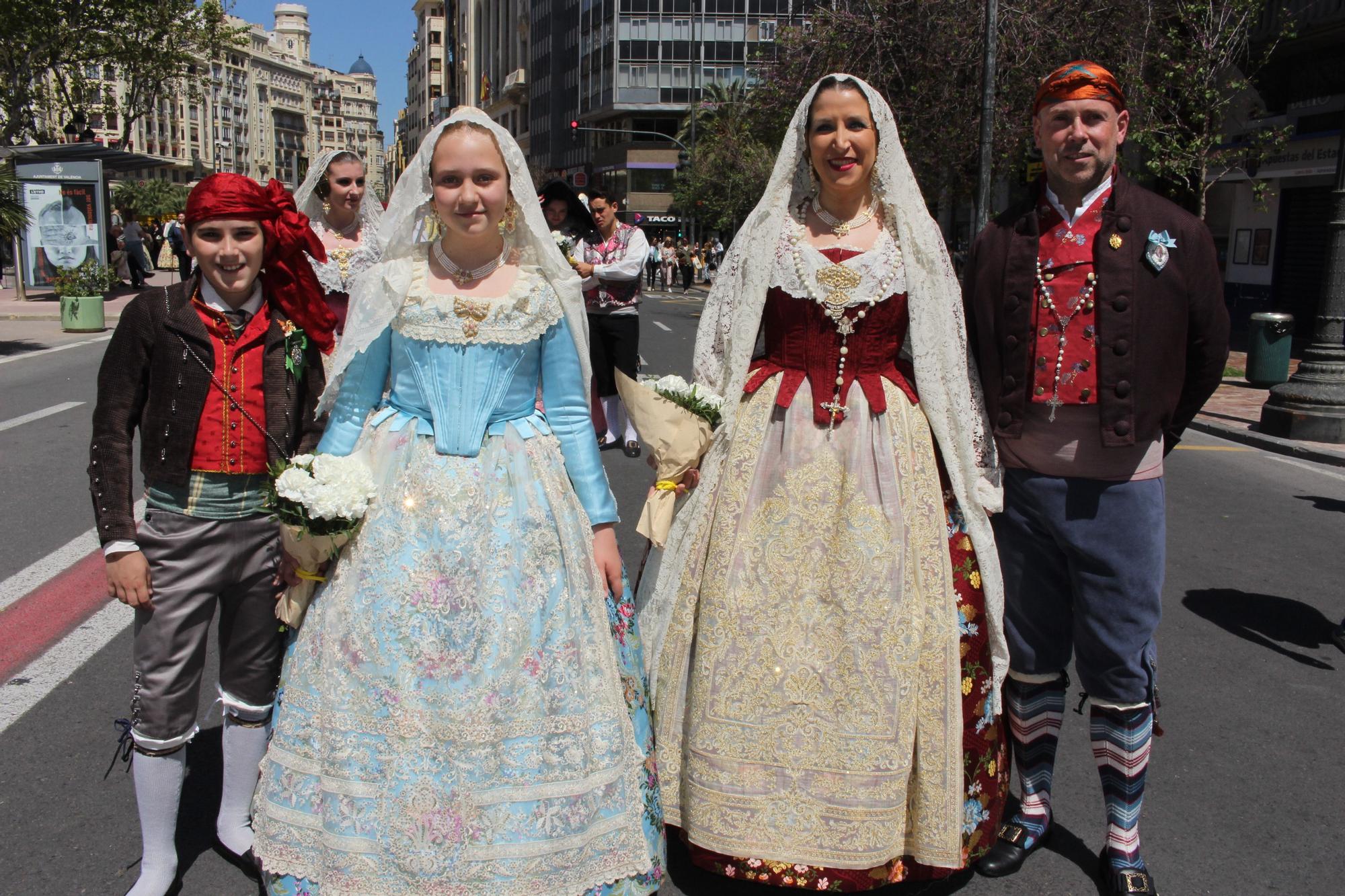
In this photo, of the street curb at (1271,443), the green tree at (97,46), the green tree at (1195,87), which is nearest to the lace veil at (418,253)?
the street curb at (1271,443)

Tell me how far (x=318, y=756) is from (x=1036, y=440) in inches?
80.7

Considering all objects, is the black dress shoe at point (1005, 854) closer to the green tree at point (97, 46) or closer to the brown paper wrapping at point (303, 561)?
the brown paper wrapping at point (303, 561)

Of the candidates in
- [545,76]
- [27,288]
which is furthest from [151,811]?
[545,76]

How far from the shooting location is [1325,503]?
8250mm

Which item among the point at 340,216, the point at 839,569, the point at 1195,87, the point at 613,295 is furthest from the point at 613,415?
the point at 1195,87

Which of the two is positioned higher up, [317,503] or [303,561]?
[317,503]

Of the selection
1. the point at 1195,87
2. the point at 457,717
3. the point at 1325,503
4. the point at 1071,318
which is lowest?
the point at 1325,503

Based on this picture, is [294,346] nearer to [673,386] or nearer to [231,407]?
[231,407]

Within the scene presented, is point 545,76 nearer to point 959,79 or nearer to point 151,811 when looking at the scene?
point 959,79

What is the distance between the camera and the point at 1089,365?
3039mm

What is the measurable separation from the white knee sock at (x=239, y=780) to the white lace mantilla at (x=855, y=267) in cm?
194

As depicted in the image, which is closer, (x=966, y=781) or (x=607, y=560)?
(x=607, y=560)

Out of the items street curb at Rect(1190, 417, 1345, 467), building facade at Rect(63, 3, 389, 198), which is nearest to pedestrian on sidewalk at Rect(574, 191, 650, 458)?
street curb at Rect(1190, 417, 1345, 467)

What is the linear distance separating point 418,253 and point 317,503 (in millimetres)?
796
